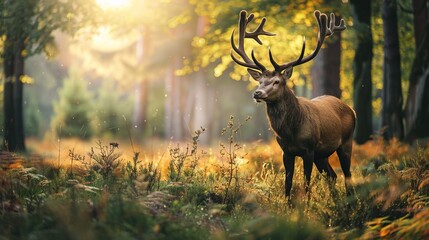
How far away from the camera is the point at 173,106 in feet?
98.7

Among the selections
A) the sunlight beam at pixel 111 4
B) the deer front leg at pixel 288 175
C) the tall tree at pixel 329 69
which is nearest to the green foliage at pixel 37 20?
the sunlight beam at pixel 111 4

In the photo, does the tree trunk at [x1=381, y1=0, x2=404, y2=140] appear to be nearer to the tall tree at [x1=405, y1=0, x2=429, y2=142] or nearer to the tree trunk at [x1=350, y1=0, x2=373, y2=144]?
the tall tree at [x1=405, y1=0, x2=429, y2=142]

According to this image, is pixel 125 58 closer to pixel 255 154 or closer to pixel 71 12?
pixel 71 12

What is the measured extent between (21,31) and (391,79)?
9.48 metres

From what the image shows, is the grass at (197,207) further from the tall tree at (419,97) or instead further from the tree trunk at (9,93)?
the tree trunk at (9,93)

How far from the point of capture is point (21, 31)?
57.7ft

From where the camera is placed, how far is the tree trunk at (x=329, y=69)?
16.1 metres

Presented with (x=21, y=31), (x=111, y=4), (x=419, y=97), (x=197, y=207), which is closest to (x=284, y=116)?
(x=197, y=207)

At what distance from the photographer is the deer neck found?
325 inches

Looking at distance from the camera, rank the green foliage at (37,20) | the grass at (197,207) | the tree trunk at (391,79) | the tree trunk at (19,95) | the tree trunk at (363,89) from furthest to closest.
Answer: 1. the tree trunk at (19,95)
2. the tree trunk at (363,89)
3. the green foliage at (37,20)
4. the tree trunk at (391,79)
5. the grass at (197,207)

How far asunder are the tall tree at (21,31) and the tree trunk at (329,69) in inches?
263

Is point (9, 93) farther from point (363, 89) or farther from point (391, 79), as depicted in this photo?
point (391, 79)

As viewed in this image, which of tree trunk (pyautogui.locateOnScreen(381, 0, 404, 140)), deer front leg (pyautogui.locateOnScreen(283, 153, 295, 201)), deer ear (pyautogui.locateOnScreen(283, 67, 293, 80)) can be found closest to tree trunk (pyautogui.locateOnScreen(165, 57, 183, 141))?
tree trunk (pyautogui.locateOnScreen(381, 0, 404, 140))

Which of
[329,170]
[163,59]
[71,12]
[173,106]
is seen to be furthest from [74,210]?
[173,106]
